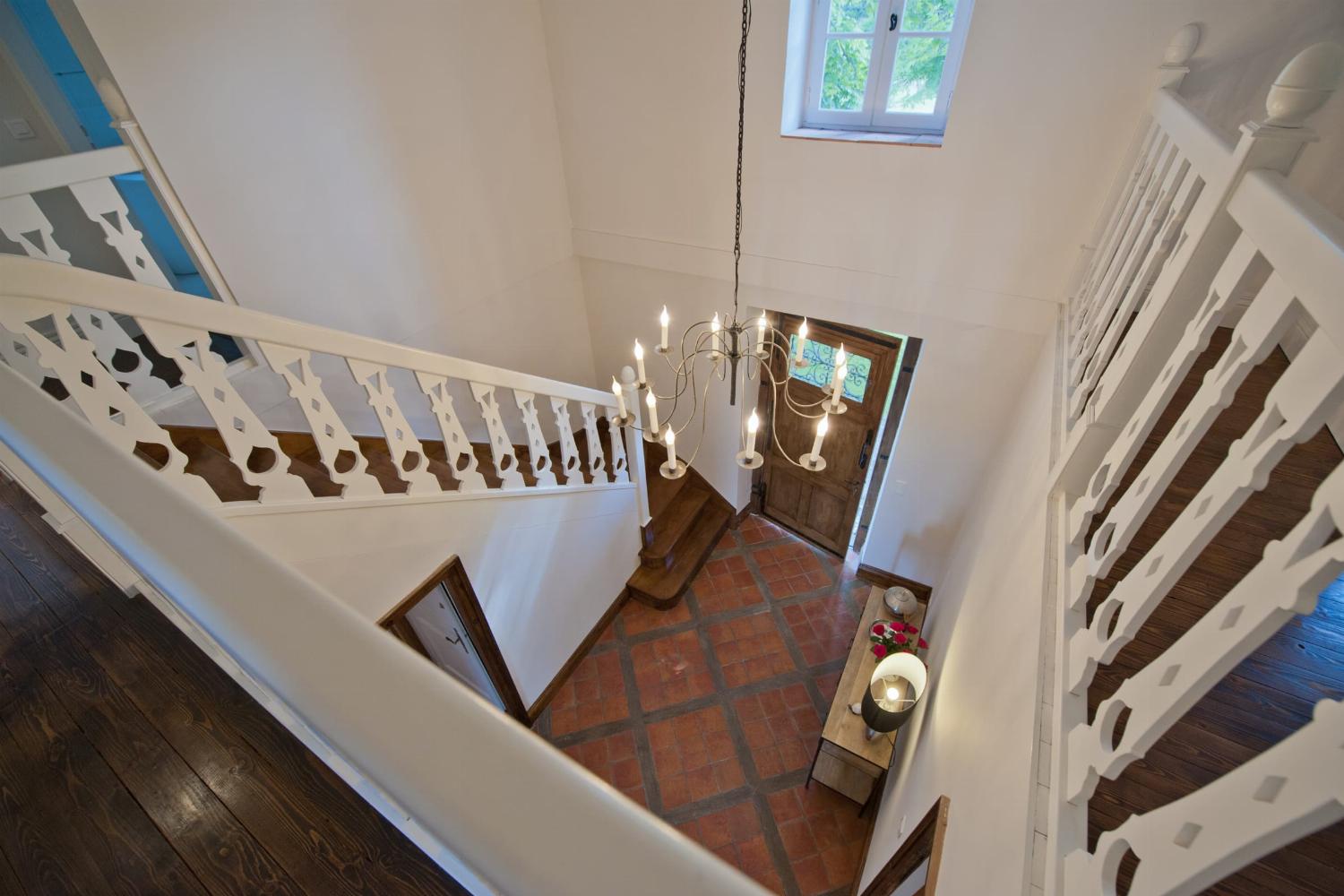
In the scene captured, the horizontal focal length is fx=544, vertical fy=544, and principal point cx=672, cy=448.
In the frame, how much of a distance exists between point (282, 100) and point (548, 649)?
3.24 metres

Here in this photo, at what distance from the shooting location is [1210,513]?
2.24ft

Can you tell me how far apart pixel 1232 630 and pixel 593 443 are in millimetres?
2953

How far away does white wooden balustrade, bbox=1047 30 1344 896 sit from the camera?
521 mm

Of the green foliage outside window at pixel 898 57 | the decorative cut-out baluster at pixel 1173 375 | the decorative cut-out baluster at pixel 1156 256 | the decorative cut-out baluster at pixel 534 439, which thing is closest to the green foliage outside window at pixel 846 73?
the green foliage outside window at pixel 898 57

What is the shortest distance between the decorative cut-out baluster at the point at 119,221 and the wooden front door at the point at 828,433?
314 centimetres

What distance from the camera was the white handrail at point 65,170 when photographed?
78.5 inches

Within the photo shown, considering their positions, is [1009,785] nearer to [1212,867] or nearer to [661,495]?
[1212,867]

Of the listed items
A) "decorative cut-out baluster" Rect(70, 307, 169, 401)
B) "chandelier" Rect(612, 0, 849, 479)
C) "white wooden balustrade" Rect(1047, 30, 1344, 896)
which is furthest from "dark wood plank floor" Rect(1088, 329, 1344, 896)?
"decorative cut-out baluster" Rect(70, 307, 169, 401)

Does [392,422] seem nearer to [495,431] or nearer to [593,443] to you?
[495,431]

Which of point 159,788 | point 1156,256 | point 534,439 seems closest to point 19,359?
point 534,439

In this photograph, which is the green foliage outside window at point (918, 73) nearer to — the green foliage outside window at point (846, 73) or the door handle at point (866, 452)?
the green foliage outside window at point (846, 73)

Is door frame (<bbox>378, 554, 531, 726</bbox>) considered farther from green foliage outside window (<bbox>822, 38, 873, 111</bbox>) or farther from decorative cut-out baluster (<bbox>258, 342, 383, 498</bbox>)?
green foliage outside window (<bbox>822, 38, 873, 111</bbox>)

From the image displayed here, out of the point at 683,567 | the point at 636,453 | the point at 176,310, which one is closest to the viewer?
the point at 176,310

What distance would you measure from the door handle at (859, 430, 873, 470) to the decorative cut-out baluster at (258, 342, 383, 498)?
10.4ft
